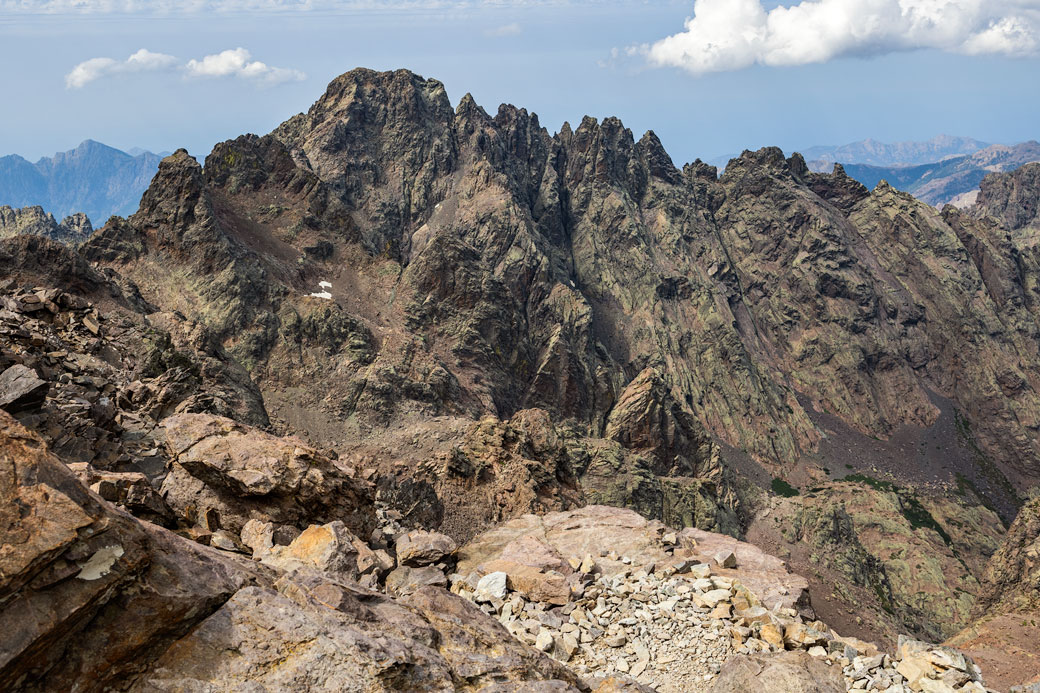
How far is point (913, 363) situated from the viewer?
182 m

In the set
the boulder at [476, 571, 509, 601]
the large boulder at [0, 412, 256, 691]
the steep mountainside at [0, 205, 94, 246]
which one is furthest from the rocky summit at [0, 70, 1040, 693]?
the steep mountainside at [0, 205, 94, 246]

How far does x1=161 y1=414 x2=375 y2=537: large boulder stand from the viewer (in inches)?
747

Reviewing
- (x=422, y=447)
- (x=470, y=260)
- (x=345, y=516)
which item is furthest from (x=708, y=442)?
(x=345, y=516)

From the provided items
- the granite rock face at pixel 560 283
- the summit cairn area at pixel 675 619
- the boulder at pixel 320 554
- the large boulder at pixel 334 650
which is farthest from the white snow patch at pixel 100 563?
the granite rock face at pixel 560 283

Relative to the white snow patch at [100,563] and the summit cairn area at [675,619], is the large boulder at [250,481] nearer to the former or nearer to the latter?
the summit cairn area at [675,619]

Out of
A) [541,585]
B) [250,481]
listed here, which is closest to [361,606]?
[541,585]

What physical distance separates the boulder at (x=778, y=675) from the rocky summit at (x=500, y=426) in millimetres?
91

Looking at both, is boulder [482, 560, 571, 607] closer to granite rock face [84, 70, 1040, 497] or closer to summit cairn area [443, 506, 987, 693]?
Answer: summit cairn area [443, 506, 987, 693]

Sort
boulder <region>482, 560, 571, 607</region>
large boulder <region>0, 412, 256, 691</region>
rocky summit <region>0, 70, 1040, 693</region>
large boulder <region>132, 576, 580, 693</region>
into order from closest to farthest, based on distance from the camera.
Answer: large boulder <region>0, 412, 256, 691</region> → large boulder <region>132, 576, 580, 693</region> → rocky summit <region>0, 70, 1040, 693</region> → boulder <region>482, 560, 571, 607</region>

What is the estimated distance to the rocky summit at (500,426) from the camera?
29.8 feet

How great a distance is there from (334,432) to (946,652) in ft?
163

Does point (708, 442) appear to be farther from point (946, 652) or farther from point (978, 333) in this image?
point (978, 333)

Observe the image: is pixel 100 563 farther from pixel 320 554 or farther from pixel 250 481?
pixel 250 481

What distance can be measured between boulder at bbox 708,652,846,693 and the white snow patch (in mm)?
11430
